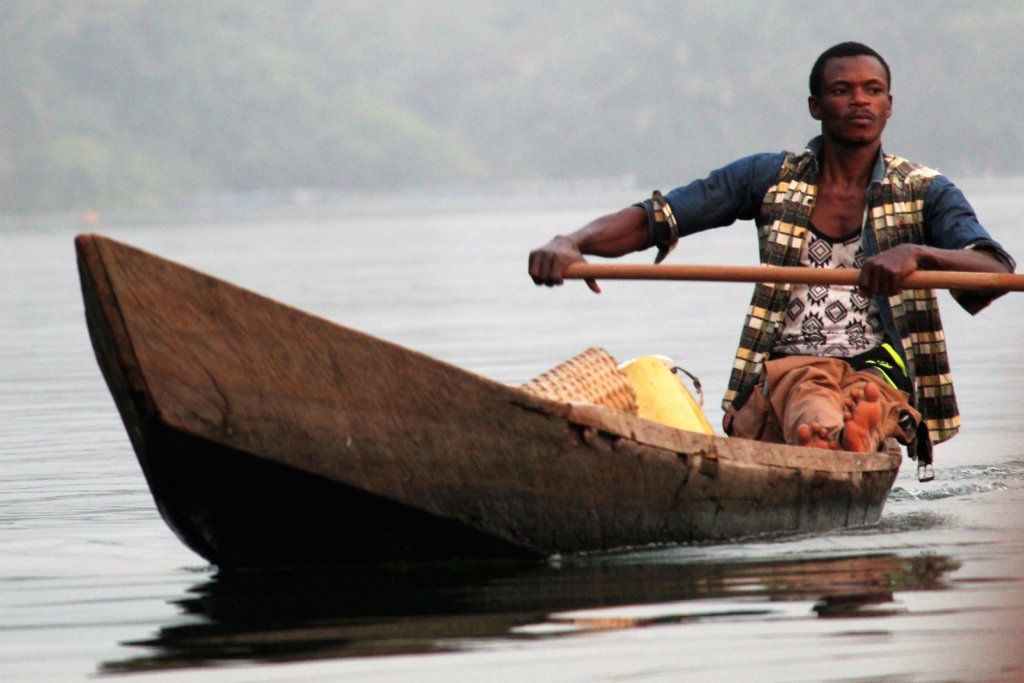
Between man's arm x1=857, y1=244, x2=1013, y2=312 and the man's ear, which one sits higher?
the man's ear

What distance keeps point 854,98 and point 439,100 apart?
12956 cm

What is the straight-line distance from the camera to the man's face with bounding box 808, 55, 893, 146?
18.0ft

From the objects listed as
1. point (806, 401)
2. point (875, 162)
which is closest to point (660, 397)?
point (806, 401)

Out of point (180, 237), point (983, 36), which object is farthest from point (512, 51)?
point (180, 237)

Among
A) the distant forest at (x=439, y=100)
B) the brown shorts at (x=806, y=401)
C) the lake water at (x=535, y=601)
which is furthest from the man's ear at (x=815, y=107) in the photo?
the distant forest at (x=439, y=100)

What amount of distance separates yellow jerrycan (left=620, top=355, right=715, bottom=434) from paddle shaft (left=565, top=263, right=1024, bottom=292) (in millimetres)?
621

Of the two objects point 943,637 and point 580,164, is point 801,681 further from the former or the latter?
point 580,164

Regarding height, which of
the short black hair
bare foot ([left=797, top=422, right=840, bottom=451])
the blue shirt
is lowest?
bare foot ([left=797, top=422, right=840, bottom=451])

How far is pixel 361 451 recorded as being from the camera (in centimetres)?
473

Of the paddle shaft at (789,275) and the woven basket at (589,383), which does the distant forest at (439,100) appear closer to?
the woven basket at (589,383)

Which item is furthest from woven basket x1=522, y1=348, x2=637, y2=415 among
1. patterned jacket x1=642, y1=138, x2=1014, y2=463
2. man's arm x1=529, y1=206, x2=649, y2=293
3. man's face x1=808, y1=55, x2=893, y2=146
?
man's face x1=808, y1=55, x2=893, y2=146

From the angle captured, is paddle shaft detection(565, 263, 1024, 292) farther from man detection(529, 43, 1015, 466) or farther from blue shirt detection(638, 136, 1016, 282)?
blue shirt detection(638, 136, 1016, 282)

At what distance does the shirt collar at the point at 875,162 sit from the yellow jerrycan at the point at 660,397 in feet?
2.48

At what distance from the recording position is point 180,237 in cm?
5516
